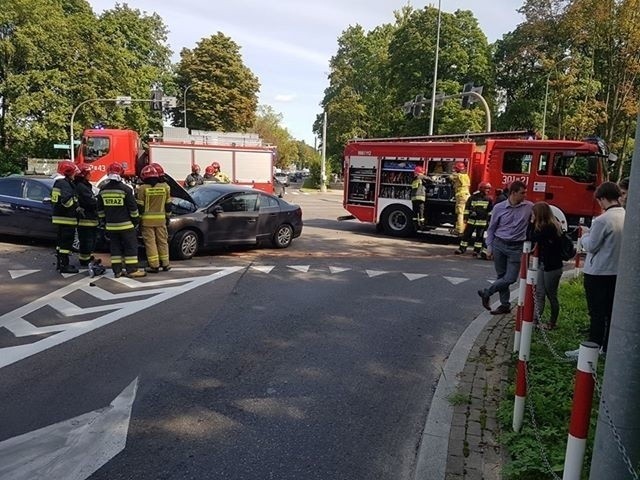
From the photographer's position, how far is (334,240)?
14320 millimetres

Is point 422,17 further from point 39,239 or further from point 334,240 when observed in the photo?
point 39,239

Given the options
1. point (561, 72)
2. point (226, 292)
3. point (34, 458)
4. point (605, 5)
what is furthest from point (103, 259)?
point (561, 72)

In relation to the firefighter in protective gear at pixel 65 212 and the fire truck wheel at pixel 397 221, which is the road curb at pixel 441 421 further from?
the fire truck wheel at pixel 397 221

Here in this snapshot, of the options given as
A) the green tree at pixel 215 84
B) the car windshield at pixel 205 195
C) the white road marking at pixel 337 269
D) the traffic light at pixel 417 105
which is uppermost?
the green tree at pixel 215 84

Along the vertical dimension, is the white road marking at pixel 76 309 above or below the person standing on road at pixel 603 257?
below

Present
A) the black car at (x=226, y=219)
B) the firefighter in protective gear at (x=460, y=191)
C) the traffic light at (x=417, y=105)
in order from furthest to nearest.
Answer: the traffic light at (x=417, y=105) < the firefighter in protective gear at (x=460, y=191) < the black car at (x=226, y=219)

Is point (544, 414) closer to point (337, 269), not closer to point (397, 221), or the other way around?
point (337, 269)

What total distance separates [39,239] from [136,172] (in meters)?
12.2

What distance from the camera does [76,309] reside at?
700cm

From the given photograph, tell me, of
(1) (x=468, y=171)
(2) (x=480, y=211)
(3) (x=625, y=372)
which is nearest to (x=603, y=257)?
(3) (x=625, y=372)

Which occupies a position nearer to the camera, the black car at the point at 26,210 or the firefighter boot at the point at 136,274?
the firefighter boot at the point at 136,274

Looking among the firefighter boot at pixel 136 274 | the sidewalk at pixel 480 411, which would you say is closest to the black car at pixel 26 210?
→ the firefighter boot at pixel 136 274

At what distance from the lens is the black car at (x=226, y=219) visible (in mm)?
10500

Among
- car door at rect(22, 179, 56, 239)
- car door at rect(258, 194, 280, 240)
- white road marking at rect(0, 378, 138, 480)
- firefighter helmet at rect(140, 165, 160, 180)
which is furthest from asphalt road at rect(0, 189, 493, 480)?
A: car door at rect(258, 194, 280, 240)
